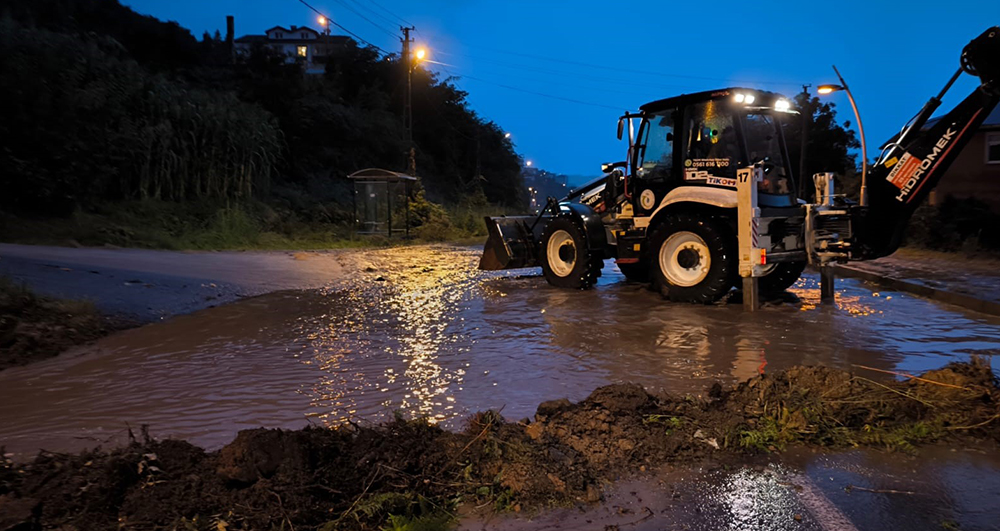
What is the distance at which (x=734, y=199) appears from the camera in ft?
34.9

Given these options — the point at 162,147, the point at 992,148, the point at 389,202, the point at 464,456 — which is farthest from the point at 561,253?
the point at 992,148

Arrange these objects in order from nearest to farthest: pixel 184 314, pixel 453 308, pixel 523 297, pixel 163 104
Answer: pixel 184 314 < pixel 453 308 < pixel 523 297 < pixel 163 104

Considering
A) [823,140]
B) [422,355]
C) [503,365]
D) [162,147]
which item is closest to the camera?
[503,365]

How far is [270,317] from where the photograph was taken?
10.1 metres

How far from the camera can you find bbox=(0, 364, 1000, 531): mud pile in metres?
3.64

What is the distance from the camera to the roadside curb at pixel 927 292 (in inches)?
415

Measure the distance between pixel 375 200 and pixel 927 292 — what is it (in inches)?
786

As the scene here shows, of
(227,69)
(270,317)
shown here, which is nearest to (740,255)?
(270,317)

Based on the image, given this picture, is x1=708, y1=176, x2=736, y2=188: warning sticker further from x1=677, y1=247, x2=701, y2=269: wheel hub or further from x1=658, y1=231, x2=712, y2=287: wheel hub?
x1=677, y1=247, x2=701, y2=269: wheel hub

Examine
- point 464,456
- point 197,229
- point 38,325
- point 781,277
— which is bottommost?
point 464,456

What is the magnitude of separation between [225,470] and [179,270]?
9896 millimetres

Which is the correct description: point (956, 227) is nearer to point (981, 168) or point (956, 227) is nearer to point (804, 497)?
point (981, 168)

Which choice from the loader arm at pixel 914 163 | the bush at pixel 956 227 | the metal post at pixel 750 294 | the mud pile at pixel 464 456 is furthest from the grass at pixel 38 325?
the bush at pixel 956 227

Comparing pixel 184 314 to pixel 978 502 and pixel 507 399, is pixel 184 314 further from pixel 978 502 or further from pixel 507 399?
pixel 978 502
